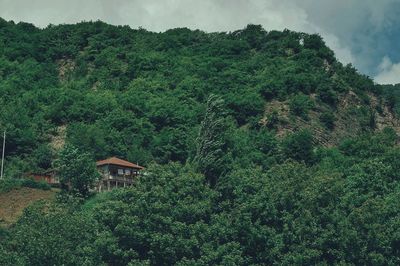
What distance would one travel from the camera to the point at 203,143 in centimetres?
7212

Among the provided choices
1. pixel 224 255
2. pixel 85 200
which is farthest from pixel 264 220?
pixel 85 200

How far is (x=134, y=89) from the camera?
126 m

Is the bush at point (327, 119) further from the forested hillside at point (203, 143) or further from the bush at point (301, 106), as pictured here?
the bush at point (301, 106)

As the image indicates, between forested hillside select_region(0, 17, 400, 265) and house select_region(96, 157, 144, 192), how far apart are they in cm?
471

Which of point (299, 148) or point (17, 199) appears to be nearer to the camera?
point (17, 199)

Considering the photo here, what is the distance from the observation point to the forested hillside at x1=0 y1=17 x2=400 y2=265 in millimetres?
60000

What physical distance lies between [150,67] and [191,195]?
75.1 m

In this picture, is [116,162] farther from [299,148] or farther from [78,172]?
[299,148]

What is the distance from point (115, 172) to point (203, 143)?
76.6 feet

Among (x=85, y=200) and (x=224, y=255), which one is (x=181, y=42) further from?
(x=224, y=255)

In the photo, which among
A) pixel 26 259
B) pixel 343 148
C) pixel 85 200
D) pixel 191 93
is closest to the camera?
pixel 26 259

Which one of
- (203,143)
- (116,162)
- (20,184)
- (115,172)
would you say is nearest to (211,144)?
(203,143)

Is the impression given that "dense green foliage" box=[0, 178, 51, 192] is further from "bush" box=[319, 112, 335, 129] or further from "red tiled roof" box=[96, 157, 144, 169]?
"bush" box=[319, 112, 335, 129]

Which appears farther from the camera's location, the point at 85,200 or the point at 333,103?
the point at 333,103
